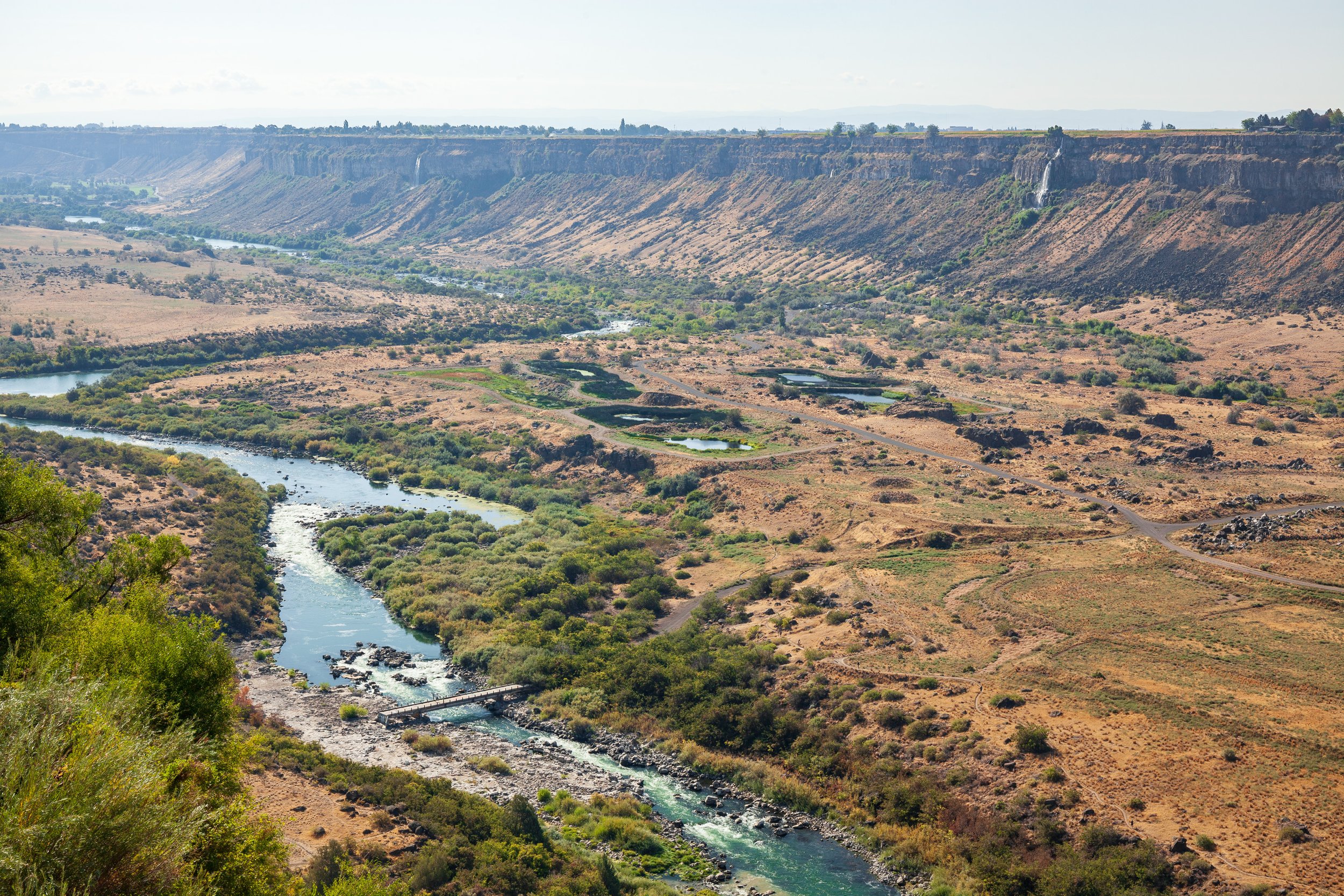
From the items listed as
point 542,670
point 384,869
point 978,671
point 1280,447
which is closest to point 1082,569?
point 978,671

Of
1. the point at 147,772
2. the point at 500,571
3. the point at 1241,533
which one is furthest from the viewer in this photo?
the point at 500,571

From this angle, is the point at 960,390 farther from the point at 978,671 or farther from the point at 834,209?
the point at 834,209

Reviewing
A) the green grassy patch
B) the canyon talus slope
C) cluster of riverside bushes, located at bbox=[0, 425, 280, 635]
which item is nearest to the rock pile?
cluster of riverside bushes, located at bbox=[0, 425, 280, 635]

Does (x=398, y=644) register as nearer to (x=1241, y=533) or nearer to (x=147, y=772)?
(x=147, y=772)

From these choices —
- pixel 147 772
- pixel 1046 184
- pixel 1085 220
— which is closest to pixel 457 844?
pixel 147 772

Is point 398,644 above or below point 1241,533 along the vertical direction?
below
